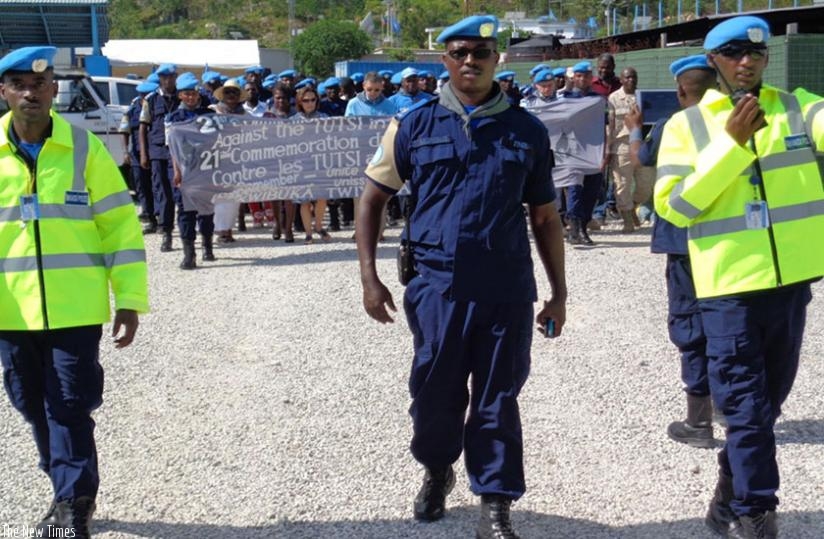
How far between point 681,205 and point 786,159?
0.44 metres

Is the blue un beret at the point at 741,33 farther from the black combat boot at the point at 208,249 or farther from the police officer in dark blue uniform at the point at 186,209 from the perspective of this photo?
the black combat boot at the point at 208,249

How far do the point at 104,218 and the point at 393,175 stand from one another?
120 cm

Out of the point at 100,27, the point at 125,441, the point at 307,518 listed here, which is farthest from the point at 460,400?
the point at 100,27

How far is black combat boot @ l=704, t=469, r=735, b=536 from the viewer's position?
4.53m

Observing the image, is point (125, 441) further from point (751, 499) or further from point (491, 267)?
point (751, 499)

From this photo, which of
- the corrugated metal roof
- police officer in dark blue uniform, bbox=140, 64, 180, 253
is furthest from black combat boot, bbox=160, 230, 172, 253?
the corrugated metal roof

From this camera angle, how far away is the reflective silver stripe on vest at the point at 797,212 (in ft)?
14.2

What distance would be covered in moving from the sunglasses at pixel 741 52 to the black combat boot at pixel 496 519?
194 centimetres

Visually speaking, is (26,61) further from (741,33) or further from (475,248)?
(741,33)

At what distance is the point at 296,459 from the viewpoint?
18.2ft

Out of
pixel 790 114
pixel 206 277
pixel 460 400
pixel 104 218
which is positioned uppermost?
pixel 790 114

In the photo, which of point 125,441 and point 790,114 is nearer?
point 790,114

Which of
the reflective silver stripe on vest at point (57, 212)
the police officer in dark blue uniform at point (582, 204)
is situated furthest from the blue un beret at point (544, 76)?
the reflective silver stripe on vest at point (57, 212)

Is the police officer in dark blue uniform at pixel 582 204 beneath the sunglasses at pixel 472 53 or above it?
beneath
